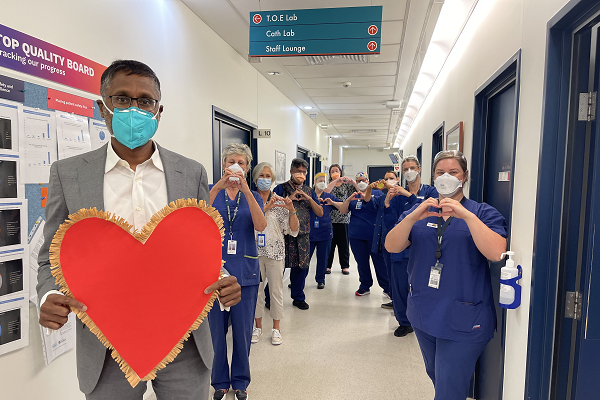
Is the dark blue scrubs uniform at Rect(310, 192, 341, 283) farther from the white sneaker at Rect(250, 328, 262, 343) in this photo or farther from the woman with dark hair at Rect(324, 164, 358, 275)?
the white sneaker at Rect(250, 328, 262, 343)

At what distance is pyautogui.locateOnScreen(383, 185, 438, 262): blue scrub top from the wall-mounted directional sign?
1.26 m

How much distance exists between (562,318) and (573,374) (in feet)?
0.68

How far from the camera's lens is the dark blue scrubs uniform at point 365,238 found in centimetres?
411

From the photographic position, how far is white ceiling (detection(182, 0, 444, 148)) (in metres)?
2.93

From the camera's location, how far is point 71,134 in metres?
1.81

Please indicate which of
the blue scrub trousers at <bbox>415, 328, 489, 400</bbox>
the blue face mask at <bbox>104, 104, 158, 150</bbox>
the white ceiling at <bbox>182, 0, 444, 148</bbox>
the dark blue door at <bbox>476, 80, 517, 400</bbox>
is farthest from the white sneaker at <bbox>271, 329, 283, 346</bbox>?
the white ceiling at <bbox>182, 0, 444, 148</bbox>

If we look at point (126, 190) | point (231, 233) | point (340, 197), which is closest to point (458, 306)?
point (231, 233)

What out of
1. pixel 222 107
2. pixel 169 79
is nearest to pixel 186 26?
pixel 169 79

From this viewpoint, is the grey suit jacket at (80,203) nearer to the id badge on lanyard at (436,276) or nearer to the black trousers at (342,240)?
the id badge on lanyard at (436,276)

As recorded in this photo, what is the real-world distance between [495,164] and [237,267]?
1887 millimetres

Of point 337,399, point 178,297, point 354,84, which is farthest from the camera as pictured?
point 354,84

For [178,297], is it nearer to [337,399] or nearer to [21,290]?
[21,290]

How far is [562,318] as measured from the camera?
1.31 m

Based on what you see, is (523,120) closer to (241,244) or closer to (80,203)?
(241,244)
